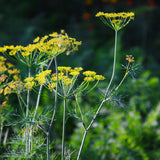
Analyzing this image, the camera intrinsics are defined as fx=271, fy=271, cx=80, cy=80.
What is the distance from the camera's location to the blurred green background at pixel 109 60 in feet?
7.00

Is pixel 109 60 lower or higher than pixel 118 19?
higher

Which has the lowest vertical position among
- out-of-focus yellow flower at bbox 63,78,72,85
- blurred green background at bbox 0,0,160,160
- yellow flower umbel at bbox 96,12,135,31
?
out-of-focus yellow flower at bbox 63,78,72,85

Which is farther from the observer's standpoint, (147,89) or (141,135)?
(147,89)

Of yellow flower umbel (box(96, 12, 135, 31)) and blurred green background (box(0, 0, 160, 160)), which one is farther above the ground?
blurred green background (box(0, 0, 160, 160))

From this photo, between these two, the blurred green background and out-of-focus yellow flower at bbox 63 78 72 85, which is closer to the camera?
out-of-focus yellow flower at bbox 63 78 72 85

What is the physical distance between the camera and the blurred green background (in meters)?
2.13

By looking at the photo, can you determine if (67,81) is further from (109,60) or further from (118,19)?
(109,60)

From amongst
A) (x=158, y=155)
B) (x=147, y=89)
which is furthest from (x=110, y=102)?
(x=147, y=89)

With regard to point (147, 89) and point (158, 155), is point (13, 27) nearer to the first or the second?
point (147, 89)

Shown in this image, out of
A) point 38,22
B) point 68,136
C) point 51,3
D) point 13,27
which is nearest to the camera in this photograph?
point 68,136

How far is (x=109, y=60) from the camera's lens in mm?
3576

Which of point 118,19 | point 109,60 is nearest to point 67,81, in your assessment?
point 118,19

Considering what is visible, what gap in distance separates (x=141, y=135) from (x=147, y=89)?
2.29 feet

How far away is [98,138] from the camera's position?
2418 millimetres
